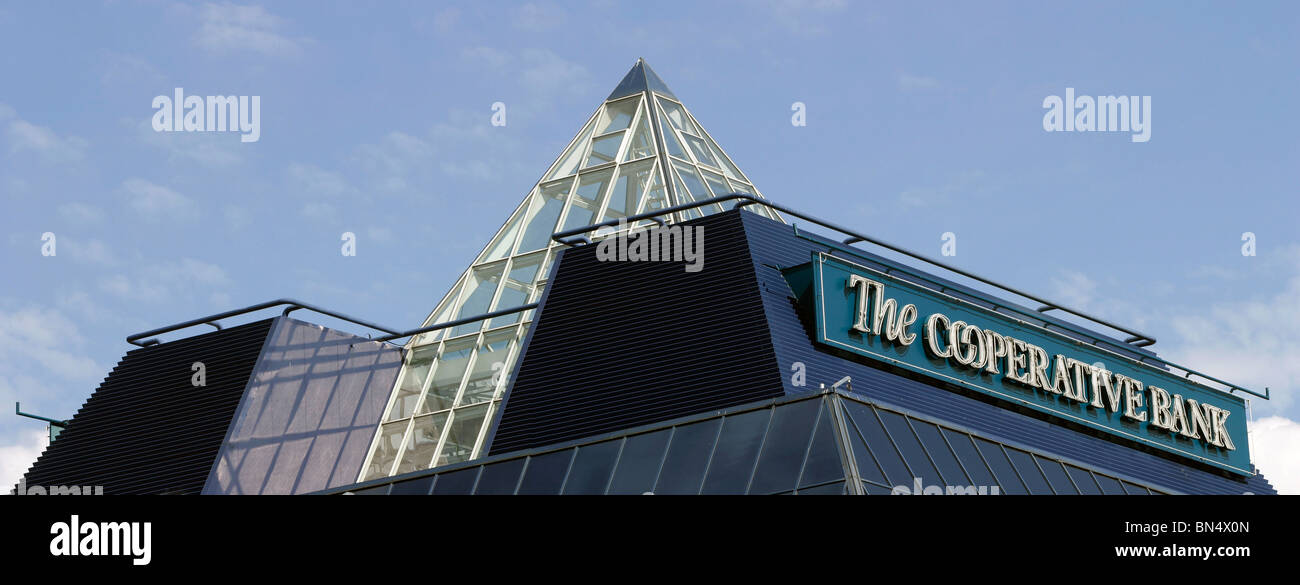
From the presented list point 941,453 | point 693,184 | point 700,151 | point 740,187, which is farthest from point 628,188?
point 941,453

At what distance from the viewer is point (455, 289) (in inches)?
1935

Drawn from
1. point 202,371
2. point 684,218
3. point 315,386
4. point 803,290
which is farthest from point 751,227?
point 202,371

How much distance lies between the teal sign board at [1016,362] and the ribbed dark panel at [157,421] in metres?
15.9

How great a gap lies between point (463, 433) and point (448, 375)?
241 centimetres

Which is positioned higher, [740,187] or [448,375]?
[740,187]

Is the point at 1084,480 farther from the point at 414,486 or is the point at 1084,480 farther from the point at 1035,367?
the point at 414,486

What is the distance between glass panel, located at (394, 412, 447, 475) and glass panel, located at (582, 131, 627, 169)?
10618mm

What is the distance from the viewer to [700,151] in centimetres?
5200

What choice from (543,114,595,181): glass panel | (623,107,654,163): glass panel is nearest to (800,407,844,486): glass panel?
(623,107,654,163): glass panel

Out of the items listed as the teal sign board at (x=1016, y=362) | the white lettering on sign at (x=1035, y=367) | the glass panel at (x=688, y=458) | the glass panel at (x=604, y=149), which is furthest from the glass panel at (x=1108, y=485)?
the glass panel at (x=604, y=149)

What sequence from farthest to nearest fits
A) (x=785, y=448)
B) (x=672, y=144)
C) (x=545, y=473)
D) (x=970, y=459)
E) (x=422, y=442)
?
1. (x=672, y=144)
2. (x=422, y=442)
3. (x=545, y=473)
4. (x=970, y=459)
5. (x=785, y=448)
